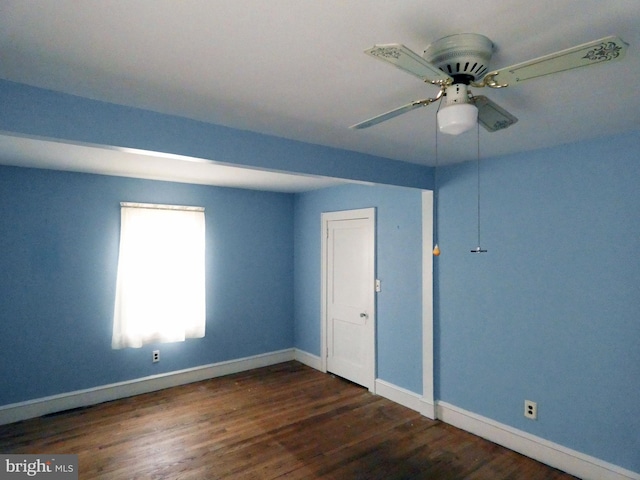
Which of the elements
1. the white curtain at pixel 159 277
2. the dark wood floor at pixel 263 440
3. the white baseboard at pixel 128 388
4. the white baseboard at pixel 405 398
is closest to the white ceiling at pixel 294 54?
the white curtain at pixel 159 277

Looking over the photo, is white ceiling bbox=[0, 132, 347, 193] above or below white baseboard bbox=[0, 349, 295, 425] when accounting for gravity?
above

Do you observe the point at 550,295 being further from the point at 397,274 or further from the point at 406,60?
the point at 406,60

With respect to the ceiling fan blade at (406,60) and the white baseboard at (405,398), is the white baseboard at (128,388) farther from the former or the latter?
the ceiling fan blade at (406,60)

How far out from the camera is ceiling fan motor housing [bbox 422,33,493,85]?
4.42 feet

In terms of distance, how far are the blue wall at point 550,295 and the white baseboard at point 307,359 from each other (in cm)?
184

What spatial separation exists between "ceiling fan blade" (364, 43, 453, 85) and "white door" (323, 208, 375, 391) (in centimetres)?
294

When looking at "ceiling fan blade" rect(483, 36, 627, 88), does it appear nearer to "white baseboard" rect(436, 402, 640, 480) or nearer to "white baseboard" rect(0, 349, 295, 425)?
"white baseboard" rect(436, 402, 640, 480)

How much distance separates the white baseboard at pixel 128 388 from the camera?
350 cm

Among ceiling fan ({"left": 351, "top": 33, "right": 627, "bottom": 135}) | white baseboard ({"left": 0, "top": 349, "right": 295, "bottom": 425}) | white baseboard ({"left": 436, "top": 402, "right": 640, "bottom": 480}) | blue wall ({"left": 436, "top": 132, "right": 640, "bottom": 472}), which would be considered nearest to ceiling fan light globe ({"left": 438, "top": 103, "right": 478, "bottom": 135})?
ceiling fan ({"left": 351, "top": 33, "right": 627, "bottom": 135})

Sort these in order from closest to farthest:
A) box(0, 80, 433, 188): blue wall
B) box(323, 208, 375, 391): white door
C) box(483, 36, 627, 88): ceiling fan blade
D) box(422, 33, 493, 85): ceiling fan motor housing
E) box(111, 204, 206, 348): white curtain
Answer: box(483, 36, 627, 88): ceiling fan blade → box(422, 33, 493, 85): ceiling fan motor housing → box(0, 80, 433, 188): blue wall → box(111, 204, 206, 348): white curtain → box(323, 208, 375, 391): white door

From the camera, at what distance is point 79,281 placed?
3.83 meters

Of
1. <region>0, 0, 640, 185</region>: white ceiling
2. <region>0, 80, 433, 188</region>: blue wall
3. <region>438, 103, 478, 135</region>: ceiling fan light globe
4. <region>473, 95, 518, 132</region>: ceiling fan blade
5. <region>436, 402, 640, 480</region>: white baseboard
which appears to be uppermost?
<region>0, 0, 640, 185</region>: white ceiling

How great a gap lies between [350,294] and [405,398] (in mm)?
1320

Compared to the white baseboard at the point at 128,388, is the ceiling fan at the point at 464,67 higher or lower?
higher
